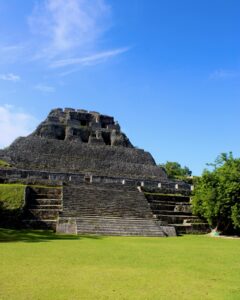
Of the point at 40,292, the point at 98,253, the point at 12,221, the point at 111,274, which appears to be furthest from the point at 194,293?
the point at 12,221

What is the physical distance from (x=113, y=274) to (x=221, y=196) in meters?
12.4

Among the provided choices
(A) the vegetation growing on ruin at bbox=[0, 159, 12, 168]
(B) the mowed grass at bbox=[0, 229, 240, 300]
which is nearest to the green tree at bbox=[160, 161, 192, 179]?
(A) the vegetation growing on ruin at bbox=[0, 159, 12, 168]

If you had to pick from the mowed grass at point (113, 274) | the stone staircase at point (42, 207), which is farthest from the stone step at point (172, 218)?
the mowed grass at point (113, 274)

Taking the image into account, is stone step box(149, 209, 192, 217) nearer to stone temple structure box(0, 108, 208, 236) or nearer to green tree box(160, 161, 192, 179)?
stone temple structure box(0, 108, 208, 236)

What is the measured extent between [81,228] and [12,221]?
3.13 meters

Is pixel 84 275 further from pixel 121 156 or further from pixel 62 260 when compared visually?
pixel 121 156

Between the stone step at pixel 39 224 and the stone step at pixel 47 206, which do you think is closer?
the stone step at pixel 39 224

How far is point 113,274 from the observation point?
605 centimetres

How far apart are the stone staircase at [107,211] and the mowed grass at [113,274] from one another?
4949 mm

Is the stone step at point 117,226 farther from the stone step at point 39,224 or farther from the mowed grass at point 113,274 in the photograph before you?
the mowed grass at point 113,274

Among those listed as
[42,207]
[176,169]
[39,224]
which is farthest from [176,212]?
[176,169]

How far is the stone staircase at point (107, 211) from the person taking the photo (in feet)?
46.4

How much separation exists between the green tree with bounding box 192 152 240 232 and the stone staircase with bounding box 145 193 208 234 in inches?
20.7

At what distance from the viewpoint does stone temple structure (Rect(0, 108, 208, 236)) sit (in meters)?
15.1
